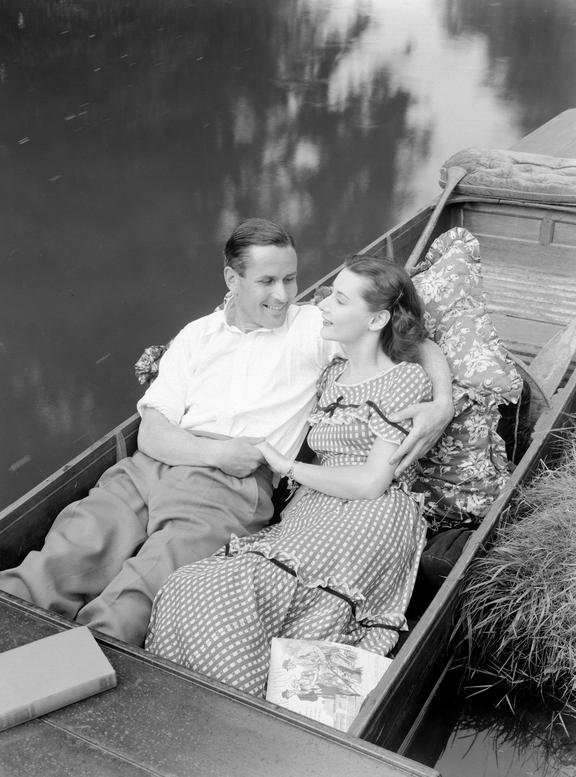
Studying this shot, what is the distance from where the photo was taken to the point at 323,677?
6.87 ft

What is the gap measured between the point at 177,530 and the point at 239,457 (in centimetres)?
26

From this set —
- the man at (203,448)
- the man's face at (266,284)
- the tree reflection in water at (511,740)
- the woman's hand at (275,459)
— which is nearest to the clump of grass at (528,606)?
the tree reflection in water at (511,740)

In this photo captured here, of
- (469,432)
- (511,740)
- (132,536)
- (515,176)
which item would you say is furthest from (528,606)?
(515,176)

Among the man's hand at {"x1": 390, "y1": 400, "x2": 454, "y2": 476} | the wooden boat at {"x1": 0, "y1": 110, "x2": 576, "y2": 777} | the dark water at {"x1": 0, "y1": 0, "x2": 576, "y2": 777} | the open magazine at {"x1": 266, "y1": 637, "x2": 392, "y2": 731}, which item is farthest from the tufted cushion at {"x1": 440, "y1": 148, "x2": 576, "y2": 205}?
the open magazine at {"x1": 266, "y1": 637, "x2": 392, "y2": 731}

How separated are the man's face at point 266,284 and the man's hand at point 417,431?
461 millimetres

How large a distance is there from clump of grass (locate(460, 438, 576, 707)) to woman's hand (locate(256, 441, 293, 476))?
0.62 meters

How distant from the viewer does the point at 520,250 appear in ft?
15.5

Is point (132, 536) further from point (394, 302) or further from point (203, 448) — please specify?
point (394, 302)

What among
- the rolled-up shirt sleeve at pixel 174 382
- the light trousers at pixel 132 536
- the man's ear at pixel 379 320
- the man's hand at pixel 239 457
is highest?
the man's ear at pixel 379 320

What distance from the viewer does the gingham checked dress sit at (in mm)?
2100

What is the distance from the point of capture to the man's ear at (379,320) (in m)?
2.50

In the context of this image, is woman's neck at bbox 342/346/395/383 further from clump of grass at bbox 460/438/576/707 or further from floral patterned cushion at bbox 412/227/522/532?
clump of grass at bbox 460/438/576/707

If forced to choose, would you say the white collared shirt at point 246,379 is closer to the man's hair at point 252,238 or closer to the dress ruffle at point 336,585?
the man's hair at point 252,238

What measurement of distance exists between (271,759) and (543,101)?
33.3ft
